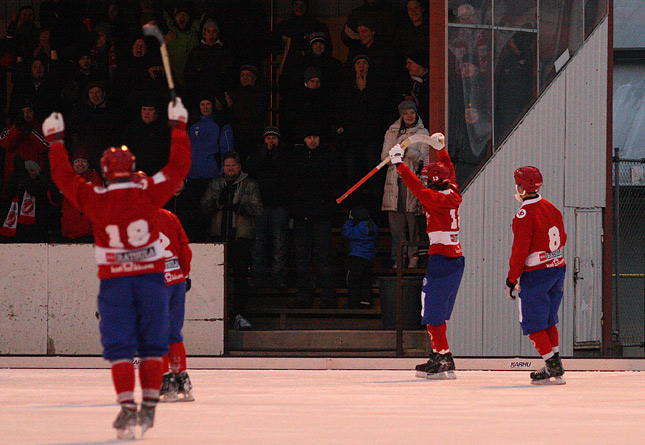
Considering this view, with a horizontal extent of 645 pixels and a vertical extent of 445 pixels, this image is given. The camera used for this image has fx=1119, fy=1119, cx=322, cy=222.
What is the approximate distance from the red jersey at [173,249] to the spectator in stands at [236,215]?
435cm

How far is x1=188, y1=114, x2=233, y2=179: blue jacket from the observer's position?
13.4 metres

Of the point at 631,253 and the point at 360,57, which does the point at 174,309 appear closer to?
the point at 360,57

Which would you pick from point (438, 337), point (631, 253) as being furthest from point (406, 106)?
point (631, 253)

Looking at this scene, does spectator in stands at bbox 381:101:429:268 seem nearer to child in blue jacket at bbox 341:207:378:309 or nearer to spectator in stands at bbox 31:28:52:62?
child in blue jacket at bbox 341:207:378:309

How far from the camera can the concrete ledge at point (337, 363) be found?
38.4 feet

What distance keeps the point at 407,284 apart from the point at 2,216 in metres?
5.42

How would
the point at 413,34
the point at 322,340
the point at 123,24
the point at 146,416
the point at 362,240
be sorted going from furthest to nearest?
the point at 123,24, the point at 413,34, the point at 362,240, the point at 322,340, the point at 146,416

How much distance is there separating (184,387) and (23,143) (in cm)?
693

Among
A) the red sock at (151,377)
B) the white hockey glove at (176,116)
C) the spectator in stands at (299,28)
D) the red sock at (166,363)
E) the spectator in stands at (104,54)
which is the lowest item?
the red sock at (166,363)

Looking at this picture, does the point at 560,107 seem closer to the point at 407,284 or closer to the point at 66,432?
the point at 407,284

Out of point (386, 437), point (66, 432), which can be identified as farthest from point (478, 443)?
point (66, 432)

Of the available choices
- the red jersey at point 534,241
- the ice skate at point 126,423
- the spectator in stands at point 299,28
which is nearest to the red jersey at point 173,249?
the ice skate at point 126,423

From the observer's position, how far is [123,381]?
639cm

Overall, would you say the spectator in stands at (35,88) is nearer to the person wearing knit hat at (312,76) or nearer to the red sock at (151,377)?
the person wearing knit hat at (312,76)
